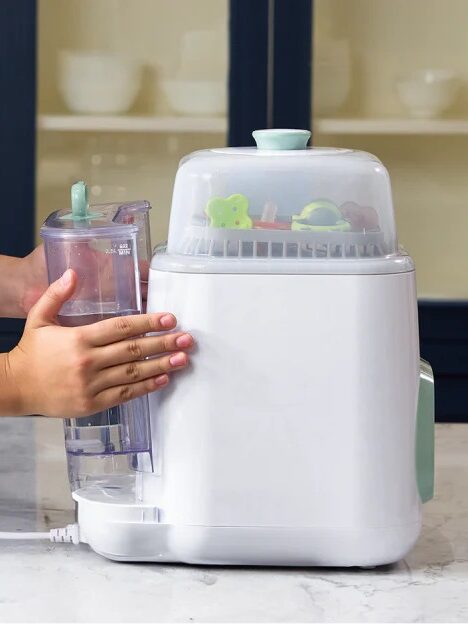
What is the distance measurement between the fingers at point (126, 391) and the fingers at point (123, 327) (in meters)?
0.04

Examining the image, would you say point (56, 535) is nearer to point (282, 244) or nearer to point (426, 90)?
point (282, 244)

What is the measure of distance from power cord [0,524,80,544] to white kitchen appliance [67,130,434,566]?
0.05 meters

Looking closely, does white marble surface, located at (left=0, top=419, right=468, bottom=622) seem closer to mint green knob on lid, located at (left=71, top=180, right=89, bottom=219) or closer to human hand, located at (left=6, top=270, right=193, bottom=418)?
human hand, located at (left=6, top=270, right=193, bottom=418)

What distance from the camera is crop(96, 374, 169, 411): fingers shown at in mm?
906

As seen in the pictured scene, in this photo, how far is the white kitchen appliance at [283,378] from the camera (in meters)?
0.88

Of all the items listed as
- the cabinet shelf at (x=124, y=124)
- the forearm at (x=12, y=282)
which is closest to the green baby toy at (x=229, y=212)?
the forearm at (x=12, y=282)

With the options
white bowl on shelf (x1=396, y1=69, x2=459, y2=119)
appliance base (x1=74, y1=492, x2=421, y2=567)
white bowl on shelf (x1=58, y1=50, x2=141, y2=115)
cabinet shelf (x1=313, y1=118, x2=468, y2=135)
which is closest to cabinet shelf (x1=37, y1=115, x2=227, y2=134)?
white bowl on shelf (x1=58, y1=50, x2=141, y2=115)

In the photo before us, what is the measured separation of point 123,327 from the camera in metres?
0.90

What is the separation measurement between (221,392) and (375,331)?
0.14m

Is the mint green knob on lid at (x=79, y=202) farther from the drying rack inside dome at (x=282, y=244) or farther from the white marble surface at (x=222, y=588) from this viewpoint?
the white marble surface at (x=222, y=588)

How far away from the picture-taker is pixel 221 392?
2.94ft

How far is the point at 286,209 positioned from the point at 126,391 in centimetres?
20

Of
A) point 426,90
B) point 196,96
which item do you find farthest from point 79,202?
point 426,90

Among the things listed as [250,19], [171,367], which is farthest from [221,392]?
[250,19]
